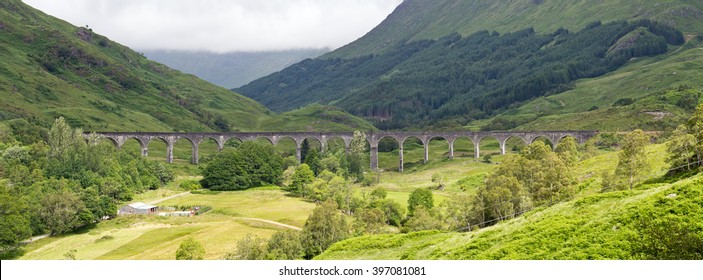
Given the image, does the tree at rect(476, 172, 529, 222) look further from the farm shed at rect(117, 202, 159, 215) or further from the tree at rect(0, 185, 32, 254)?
the farm shed at rect(117, 202, 159, 215)

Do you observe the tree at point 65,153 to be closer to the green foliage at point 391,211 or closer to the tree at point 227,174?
the tree at point 227,174

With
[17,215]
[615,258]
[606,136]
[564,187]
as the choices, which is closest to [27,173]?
[17,215]

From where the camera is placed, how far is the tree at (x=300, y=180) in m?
111

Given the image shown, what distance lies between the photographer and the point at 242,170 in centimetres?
12088

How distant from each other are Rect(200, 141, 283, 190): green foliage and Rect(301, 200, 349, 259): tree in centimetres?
6279

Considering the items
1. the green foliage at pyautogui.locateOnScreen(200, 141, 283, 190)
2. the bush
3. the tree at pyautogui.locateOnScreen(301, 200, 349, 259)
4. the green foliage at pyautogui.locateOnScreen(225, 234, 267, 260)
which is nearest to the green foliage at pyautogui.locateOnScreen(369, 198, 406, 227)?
the tree at pyautogui.locateOnScreen(301, 200, 349, 259)

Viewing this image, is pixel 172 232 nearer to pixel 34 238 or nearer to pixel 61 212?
pixel 61 212

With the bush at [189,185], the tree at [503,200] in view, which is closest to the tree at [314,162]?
the bush at [189,185]

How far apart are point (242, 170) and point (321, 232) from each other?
6650cm

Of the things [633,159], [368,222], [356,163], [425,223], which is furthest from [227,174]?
[633,159]

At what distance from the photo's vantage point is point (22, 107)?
581ft

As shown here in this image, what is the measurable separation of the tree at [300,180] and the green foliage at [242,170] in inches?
377

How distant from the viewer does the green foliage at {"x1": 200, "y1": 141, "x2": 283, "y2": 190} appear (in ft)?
389

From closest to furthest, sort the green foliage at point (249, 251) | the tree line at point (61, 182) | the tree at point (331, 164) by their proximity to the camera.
Result: the green foliage at point (249, 251)
the tree line at point (61, 182)
the tree at point (331, 164)
